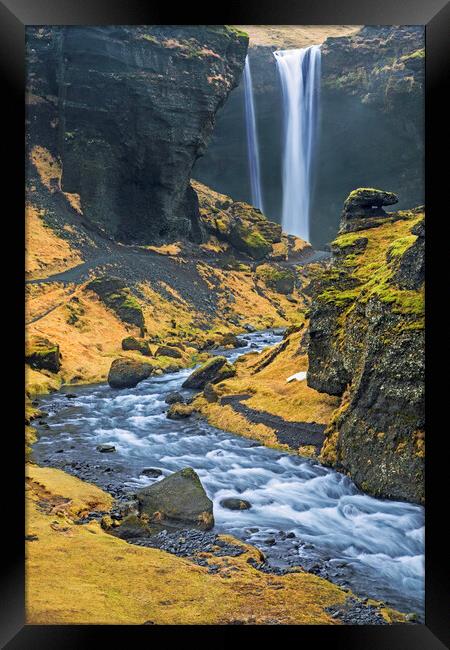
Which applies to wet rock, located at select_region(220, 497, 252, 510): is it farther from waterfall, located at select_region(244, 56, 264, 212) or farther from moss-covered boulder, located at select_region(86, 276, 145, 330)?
waterfall, located at select_region(244, 56, 264, 212)

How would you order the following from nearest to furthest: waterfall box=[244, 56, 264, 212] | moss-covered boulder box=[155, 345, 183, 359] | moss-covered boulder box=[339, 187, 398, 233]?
moss-covered boulder box=[339, 187, 398, 233] → moss-covered boulder box=[155, 345, 183, 359] → waterfall box=[244, 56, 264, 212]

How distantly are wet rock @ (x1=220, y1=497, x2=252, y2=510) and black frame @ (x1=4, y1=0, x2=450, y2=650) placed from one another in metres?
4.69

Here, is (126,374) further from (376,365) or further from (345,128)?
(345,128)

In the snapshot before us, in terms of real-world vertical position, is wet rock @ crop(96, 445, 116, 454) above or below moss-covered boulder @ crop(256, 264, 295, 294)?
below

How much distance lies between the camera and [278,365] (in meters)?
25.5

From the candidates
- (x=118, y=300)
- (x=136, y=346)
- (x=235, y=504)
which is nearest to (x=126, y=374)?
(x=136, y=346)

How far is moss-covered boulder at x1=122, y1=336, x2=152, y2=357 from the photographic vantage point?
3784 centimetres

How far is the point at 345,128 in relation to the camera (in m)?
81.9

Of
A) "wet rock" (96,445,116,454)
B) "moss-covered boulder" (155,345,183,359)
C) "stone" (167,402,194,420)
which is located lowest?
"wet rock" (96,445,116,454)

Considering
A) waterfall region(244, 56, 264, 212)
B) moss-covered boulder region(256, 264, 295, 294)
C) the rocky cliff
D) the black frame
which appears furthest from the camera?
waterfall region(244, 56, 264, 212)

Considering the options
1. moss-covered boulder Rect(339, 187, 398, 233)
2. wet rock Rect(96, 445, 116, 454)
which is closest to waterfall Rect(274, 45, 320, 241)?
moss-covered boulder Rect(339, 187, 398, 233)
